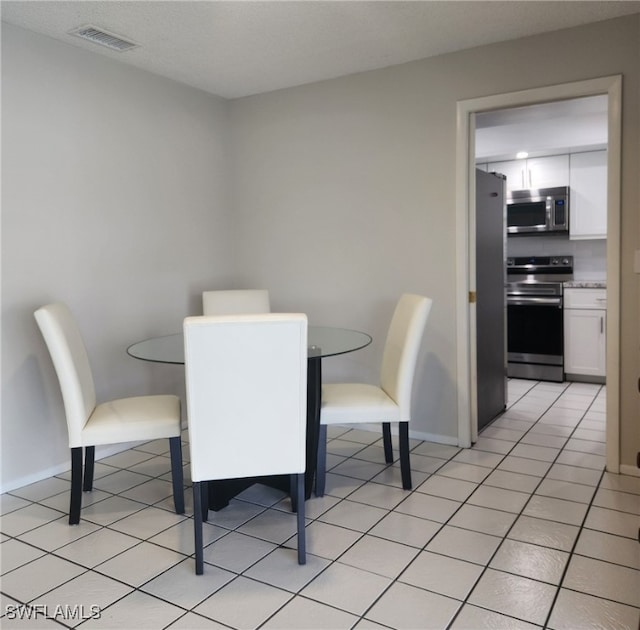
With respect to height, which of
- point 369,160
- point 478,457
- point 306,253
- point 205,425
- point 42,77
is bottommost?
point 478,457

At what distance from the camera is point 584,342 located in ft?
17.0

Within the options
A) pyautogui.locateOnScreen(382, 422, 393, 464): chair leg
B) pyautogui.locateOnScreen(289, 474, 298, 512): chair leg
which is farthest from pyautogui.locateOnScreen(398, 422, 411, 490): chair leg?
pyautogui.locateOnScreen(289, 474, 298, 512): chair leg

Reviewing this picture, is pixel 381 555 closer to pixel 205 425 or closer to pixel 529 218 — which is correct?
pixel 205 425

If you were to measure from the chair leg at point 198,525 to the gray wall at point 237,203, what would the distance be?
1.39m

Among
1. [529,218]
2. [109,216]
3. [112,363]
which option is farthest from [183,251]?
[529,218]

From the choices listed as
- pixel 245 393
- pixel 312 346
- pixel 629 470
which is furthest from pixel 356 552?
pixel 629 470

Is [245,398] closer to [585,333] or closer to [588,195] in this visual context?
[585,333]

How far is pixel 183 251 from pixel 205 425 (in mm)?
2066

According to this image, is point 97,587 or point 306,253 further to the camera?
point 306,253

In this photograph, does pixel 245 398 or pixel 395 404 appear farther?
pixel 395 404

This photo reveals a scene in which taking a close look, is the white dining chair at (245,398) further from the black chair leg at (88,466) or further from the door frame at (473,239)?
the door frame at (473,239)

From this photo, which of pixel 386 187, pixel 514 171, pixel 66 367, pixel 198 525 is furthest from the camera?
pixel 514 171

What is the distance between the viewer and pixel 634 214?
9.42 ft

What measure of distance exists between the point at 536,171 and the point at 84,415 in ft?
15.6
